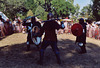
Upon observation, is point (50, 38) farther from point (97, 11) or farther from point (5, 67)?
point (97, 11)

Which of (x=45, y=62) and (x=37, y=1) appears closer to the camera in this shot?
(x=45, y=62)

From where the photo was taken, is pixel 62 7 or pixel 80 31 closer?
pixel 80 31

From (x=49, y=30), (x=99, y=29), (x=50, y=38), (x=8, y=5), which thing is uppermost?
(x=8, y=5)

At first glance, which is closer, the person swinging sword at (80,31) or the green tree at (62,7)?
the person swinging sword at (80,31)

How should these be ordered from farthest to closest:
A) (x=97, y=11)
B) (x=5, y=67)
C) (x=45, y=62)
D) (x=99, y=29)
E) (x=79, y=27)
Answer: (x=97, y=11) < (x=99, y=29) < (x=79, y=27) < (x=45, y=62) < (x=5, y=67)

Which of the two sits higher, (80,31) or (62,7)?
(62,7)

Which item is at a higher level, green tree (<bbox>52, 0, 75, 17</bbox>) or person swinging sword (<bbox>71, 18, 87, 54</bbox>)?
green tree (<bbox>52, 0, 75, 17</bbox>)

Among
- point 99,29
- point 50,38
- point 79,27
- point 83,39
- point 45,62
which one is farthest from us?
point 99,29

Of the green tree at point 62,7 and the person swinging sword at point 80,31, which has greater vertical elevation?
the green tree at point 62,7

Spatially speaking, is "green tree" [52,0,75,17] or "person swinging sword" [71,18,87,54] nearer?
"person swinging sword" [71,18,87,54]

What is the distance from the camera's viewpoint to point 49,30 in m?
4.03

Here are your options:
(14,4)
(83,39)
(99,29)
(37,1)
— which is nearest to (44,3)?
(37,1)

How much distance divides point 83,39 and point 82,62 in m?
1.26

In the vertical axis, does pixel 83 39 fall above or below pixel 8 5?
below
